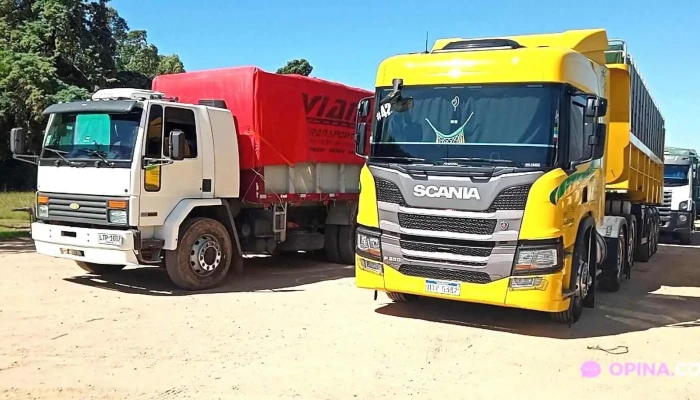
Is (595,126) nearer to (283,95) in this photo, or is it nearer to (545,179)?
(545,179)

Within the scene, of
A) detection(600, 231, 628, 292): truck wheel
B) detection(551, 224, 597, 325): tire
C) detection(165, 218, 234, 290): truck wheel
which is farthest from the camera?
detection(600, 231, 628, 292): truck wheel

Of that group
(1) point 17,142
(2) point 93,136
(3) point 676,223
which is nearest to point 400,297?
(2) point 93,136

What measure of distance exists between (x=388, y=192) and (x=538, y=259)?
182 centimetres

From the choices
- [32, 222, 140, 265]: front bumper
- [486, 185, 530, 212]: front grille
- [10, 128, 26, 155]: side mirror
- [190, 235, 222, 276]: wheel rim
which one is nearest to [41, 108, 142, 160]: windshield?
[10, 128, 26, 155]: side mirror

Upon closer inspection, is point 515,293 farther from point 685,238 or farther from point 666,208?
point 685,238

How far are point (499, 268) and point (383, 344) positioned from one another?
1.46 metres

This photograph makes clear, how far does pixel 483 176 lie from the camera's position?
280 inches

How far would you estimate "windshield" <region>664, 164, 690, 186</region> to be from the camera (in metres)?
20.9

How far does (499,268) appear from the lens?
7.11m

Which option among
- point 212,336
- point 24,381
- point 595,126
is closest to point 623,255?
point 595,126

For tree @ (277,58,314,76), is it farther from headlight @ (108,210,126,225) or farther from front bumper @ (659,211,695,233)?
headlight @ (108,210,126,225)

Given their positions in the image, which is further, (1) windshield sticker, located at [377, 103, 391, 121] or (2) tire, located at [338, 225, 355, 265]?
(2) tire, located at [338, 225, 355, 265]

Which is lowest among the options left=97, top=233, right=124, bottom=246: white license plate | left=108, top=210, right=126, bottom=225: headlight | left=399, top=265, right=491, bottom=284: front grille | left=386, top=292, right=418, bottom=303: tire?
left=386, top=292, right=418, bottom=303: tire

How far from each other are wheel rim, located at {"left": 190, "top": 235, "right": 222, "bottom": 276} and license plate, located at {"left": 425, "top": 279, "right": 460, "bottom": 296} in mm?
3756
